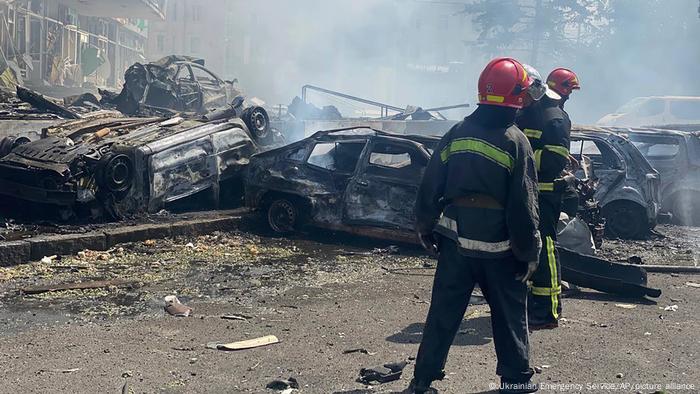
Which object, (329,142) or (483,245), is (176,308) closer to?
(483,245)

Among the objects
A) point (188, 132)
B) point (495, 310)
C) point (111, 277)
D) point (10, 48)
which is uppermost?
point (10, 48)

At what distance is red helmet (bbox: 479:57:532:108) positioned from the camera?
4160 mm

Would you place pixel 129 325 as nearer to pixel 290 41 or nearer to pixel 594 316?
pixel 594 316

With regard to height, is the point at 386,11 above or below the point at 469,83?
above

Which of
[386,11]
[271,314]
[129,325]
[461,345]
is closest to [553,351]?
[461,345]

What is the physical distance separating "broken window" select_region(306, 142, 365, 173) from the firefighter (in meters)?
5.44

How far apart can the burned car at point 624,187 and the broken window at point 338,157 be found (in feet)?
9.73

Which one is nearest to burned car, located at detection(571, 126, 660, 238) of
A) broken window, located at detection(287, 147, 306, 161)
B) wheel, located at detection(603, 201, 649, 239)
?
wheel, located at detection(603, 201, 649, 239)

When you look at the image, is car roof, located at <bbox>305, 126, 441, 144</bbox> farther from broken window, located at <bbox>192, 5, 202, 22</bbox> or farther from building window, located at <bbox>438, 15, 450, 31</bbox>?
broken window, located at <bbox>192, 5, 202, 22</bbox>

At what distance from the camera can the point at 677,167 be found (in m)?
11.5

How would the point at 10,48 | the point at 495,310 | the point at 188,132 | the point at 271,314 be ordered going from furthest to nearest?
the point at 10,48
the point at 188,132
the point at 271,314
the point at 495,310

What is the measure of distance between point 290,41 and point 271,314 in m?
45.5

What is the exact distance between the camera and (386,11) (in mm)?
43094

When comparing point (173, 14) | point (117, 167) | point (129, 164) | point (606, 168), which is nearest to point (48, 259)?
point (117, 167)
